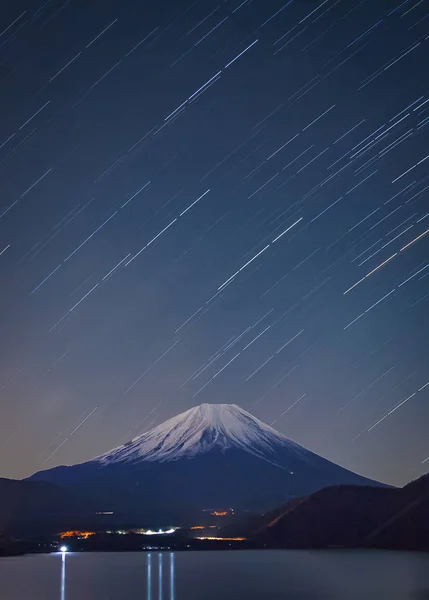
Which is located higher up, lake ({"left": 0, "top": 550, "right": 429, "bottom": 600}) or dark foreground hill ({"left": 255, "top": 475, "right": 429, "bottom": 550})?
dark foreground hill ({"left": 255, "top": 475, "right": 429, "bottom": 550})

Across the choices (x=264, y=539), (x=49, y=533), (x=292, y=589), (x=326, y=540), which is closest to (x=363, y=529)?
(x=326, y=540)

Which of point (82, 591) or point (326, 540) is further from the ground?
point (326, 540)

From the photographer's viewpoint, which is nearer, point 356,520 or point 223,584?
point 223,584

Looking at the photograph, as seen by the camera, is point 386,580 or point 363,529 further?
point 363,529

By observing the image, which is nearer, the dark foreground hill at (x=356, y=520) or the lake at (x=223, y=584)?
the lake at (x=223, y=584)

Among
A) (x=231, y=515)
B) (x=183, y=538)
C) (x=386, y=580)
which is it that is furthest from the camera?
(x=231, y=515)

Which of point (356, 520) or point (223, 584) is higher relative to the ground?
point (356, 520)

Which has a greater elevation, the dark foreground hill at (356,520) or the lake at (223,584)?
the dark foreground hill at (356,520)

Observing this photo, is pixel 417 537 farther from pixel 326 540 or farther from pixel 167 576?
pixel 167 576
